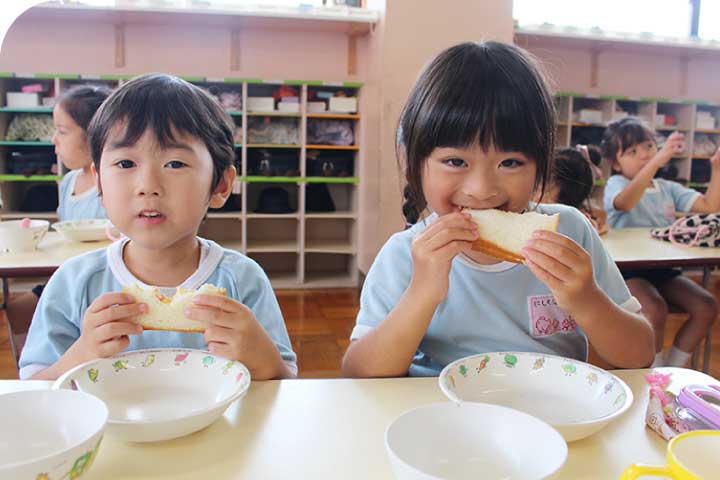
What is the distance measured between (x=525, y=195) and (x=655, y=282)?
199cm

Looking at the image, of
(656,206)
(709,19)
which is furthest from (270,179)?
(709,19)

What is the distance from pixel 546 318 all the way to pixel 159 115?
2.63 ft

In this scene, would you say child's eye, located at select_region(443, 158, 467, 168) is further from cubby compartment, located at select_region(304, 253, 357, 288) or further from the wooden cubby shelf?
cubby compartment, located at select_region(304, 253, 357, 288)

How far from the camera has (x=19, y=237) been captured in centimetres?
196

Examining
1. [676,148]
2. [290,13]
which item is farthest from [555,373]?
[290,13]

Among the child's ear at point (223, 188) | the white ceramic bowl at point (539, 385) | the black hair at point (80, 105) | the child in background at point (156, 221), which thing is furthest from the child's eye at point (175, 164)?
the black hair at point (80, 105)

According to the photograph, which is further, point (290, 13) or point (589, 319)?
point (290, 13)

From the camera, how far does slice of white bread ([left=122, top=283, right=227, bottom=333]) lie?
836 millimetres

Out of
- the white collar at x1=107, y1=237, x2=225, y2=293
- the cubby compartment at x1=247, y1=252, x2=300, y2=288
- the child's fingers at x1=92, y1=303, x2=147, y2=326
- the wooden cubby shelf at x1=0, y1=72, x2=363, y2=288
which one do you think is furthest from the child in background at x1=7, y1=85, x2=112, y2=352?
the cubby compartment at x1=247, y1=252, x2=300, y2=288

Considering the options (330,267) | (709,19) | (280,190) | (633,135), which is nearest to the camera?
(633,135)

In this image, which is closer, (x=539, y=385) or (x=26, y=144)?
(x=539, y=385)

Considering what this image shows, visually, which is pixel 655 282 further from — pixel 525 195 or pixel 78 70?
pixel 78 70

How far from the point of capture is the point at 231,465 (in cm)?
61

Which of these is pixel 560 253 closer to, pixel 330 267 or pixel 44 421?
pixel 44 421
